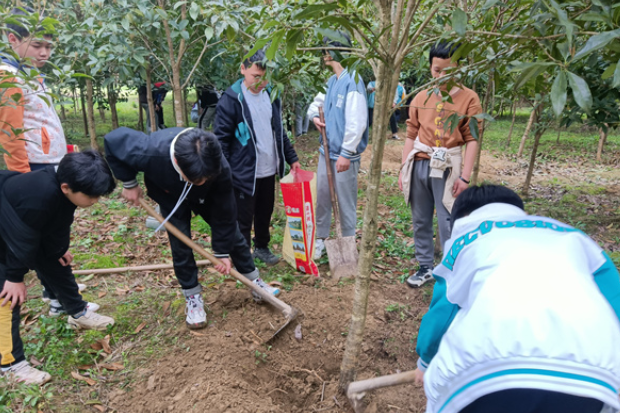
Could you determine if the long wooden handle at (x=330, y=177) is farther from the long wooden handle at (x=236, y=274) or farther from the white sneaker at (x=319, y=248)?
the long wooden handle at (x=236, y=274)

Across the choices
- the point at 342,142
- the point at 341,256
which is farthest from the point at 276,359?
the point at 342,142

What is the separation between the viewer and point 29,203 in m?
2.21

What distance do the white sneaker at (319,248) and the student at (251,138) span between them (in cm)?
64

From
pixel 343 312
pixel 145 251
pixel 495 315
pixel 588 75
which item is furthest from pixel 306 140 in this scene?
pixel 495 315

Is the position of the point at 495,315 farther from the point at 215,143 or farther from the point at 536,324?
the point at 215,143

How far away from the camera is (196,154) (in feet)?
7.43

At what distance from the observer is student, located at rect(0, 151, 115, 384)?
2.21m

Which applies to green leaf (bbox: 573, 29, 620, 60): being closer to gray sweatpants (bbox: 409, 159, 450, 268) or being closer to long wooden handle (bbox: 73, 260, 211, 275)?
gray sweatpants (bbox: 409, 159, 450, 268)

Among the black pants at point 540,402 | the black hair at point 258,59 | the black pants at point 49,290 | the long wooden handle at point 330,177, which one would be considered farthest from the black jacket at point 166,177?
the black pants at point 540,402

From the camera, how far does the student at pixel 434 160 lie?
296 cm

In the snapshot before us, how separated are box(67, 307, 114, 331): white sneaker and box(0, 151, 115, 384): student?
1.41ft

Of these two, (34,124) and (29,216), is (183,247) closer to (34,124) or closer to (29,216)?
(29,216)

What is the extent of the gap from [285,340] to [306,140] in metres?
8.61

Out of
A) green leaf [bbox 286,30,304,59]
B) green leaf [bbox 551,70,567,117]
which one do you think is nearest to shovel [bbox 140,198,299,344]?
green leaf [bbox 286,30,304,59]
